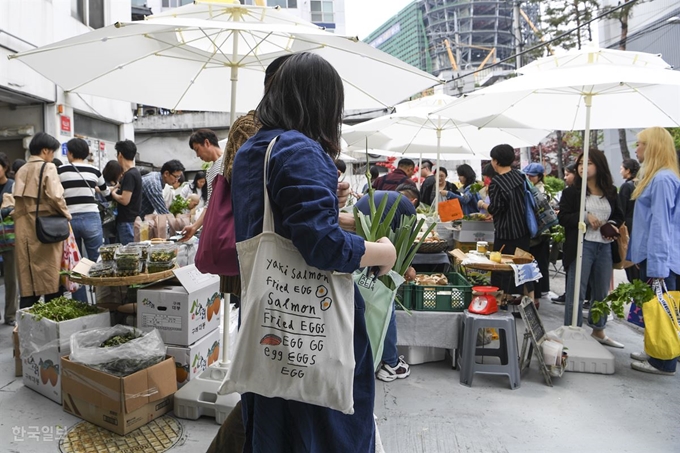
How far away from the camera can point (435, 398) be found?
359cm

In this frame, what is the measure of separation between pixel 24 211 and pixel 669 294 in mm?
5186

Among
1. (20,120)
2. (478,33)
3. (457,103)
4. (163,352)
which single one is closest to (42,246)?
(163,352)

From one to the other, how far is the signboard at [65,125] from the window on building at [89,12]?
7.28 ft

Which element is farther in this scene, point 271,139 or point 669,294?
point 669,294

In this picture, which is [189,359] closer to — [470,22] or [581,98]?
[581,98]

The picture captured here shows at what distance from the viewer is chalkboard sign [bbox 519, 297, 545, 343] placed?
3.87 m

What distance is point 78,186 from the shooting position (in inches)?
183

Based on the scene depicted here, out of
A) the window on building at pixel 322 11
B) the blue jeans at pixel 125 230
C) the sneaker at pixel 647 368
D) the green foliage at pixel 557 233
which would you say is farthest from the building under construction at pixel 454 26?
the sneaker at pixel 647 368

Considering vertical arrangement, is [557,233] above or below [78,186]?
below

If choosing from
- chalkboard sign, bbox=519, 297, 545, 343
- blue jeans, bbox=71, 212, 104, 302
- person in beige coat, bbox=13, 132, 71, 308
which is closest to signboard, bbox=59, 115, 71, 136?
blue jeans, bbox=71, 212, 104, 302

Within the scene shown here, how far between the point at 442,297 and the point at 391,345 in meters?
0.77

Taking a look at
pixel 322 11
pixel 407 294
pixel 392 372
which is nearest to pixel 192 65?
pixel 407 294

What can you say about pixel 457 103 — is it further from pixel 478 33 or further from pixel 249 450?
pixel 478 33

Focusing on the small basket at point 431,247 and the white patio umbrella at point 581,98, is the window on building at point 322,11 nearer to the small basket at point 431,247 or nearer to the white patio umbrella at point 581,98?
the white patio umbrella at point 581,98
